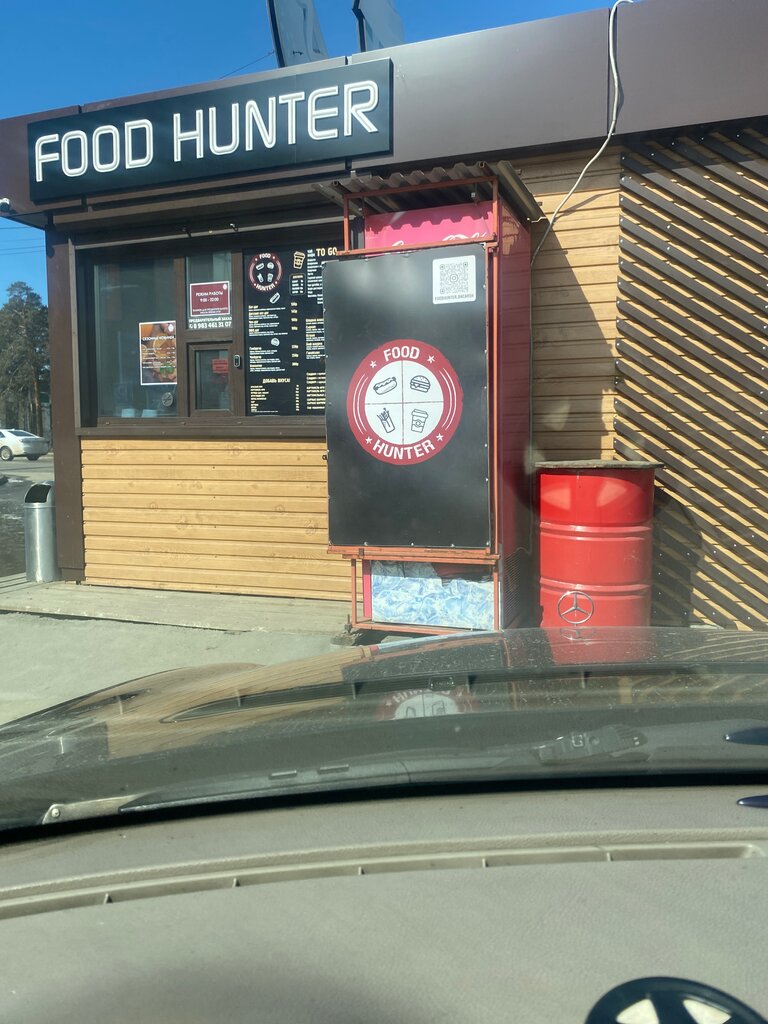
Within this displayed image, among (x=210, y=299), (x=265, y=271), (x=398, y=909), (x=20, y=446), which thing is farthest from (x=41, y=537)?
(x=20, y=446)

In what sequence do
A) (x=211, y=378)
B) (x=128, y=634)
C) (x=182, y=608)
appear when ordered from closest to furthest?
1. (x=128, y=634)
2. (x=182, y=608)
3. (x=211, y=378)

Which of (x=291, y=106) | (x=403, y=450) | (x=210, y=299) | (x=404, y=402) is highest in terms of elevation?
(x=291, y=106)

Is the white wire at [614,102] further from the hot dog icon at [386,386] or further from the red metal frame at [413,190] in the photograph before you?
the hot dog icon at [386,386]

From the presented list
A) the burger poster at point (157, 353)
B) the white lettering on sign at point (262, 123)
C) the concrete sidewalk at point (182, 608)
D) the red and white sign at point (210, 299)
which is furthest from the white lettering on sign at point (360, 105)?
the concrete sidewalk at point (182, 608)

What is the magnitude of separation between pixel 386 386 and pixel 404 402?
0.16 m

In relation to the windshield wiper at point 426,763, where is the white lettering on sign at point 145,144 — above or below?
above

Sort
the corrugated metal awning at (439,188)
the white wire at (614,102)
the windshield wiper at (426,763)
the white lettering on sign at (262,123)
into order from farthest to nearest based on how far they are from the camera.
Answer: the white lettering on sign at (262,123) < the white wire at (614,102) < the corrugated metal awning at (439,188) < the windshield wiper at (426,763)

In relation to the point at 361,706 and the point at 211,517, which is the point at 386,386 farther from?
the point at 361,706

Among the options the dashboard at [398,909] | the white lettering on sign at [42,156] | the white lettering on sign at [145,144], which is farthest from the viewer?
the white lettering on sign at [42,156]

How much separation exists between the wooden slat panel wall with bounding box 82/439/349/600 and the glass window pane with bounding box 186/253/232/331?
3.62 feet

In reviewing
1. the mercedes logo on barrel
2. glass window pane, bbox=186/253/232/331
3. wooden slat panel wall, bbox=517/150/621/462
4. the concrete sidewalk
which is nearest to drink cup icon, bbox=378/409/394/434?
wooden slat panel wall, bbox=517/150/621/462

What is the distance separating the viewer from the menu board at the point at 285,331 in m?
7.39

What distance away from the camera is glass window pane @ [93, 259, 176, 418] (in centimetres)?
800

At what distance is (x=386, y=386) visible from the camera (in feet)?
18.7
